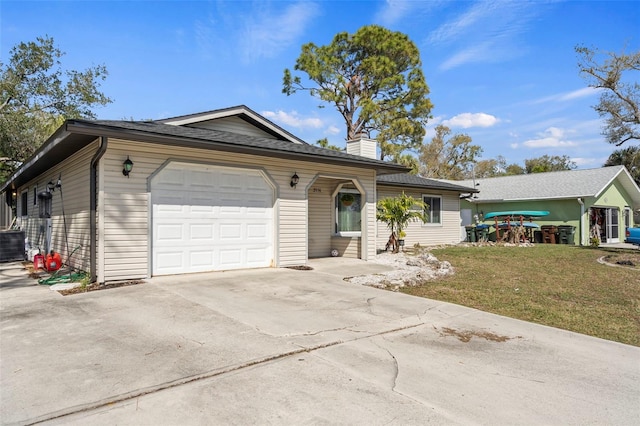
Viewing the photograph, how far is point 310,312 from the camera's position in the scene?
5.55 metres

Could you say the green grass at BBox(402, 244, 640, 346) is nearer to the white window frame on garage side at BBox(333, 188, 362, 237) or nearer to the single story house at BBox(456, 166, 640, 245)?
the white window frame on garage side at BBox(333, 188, 362, 237)

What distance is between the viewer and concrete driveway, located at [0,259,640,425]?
2750 mm

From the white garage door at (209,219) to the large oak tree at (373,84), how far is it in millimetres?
17836

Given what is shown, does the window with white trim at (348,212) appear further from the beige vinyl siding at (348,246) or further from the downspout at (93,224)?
the downspout at (93,224)

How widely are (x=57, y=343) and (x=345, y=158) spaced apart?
785 centimetres

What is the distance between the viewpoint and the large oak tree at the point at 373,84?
25.7 meters

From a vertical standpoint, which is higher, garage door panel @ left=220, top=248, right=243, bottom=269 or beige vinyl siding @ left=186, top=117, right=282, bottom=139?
beige vinyl siding @ left=186, top=117, right=282, bottom=139

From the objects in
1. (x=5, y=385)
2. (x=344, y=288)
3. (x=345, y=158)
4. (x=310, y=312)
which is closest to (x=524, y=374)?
(x=310, y=312)

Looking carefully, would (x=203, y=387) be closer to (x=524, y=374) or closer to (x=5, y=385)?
(x=5, y=385)

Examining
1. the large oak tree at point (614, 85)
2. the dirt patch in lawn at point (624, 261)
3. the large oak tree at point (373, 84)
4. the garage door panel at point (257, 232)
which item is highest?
the large oak tree at point (373, 84)

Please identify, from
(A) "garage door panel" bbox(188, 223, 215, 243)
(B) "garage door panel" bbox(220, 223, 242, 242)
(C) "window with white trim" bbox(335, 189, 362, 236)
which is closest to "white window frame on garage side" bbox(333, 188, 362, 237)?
(C) "window with white trim" bbox(335, 189, 362, 236)

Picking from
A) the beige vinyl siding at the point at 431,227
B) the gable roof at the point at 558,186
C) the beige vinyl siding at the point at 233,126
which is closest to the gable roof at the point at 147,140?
the beige vinyl siding at the point at 233,126

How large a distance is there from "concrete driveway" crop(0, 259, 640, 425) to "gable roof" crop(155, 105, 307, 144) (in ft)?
18.5

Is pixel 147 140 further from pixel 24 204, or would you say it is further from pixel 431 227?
pixel 431 227
